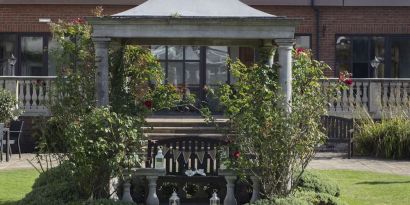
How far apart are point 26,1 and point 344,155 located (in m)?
10.6

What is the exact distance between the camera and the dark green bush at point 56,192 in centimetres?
997

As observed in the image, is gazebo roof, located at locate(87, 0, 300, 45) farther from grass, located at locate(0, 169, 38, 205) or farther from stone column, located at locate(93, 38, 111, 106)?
grass, located at locate(0, 169, 38, 205)

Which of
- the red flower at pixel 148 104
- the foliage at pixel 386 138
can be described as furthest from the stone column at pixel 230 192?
the foliage at pixel 386 138

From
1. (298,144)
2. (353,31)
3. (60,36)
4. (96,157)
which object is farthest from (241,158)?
(353,31)

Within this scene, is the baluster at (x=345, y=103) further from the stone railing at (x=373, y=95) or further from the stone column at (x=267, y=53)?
the stone column at (x=267, y=53)

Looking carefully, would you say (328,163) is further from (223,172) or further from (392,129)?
(223,172)

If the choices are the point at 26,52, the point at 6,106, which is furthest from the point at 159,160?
the point at 26,52

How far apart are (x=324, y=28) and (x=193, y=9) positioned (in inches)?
556

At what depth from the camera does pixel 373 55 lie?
24859 mm

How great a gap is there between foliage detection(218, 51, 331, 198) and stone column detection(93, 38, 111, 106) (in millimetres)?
1511

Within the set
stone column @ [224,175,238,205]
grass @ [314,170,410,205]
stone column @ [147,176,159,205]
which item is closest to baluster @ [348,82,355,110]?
grass @ [314,170,410,205]

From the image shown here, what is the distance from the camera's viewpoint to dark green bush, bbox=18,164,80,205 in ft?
32.7

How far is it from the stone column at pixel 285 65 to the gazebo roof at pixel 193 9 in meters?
0.43

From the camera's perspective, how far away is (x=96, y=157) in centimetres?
981
